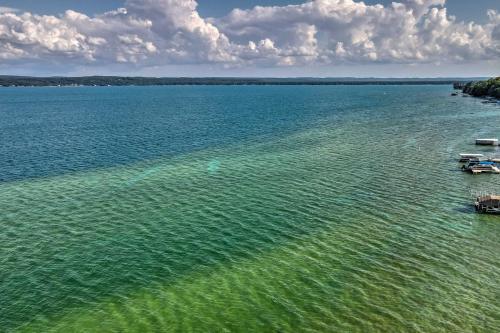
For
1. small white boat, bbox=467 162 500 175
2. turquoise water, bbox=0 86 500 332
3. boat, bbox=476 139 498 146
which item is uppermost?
boat, bbox=476 139 498 146

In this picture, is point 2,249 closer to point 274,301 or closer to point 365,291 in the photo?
point 274,301

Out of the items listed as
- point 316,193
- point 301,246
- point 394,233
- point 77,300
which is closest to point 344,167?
point 316,193

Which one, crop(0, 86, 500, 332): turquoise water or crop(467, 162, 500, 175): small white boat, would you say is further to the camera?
crop(467, 162, 500, 175): small white boat

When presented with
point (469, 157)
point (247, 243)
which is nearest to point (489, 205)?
point (469, 157)

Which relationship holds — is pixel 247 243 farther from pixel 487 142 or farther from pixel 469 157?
pixel 487 142

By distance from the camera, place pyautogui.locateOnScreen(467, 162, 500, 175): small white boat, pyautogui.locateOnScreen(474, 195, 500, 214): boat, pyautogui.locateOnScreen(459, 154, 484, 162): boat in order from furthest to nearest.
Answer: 1. pyautogui.locateOnScreen(459, 154, 484, 162): boat
2. pyautogui.locateOnScreen(467, 162, 500, 175): small white boat
3. pyautogui.locateOnScreen(474, 195, 500, 214): boat

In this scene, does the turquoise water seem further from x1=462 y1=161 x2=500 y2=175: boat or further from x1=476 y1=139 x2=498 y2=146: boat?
x1=476 y1=139 x2=498 y2=146: boat

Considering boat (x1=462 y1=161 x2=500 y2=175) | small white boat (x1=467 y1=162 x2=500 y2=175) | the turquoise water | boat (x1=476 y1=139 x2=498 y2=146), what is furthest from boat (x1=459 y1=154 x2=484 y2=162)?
boat (x1=476 y1=139 x2=498 y2=146)

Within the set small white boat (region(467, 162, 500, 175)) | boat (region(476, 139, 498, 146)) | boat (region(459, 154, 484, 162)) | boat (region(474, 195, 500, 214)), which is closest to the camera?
boat (region(474, 195, 500, 214))
